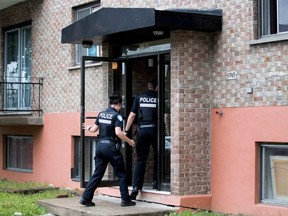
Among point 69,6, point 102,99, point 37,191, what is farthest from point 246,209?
point 69,6

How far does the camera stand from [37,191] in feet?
47.3

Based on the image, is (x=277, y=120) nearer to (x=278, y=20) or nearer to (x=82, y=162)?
(x=278, y=20)

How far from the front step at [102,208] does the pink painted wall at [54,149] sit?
9.78 ft

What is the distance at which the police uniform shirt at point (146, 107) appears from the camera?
1148 cm

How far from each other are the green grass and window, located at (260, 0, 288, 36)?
17.2ft

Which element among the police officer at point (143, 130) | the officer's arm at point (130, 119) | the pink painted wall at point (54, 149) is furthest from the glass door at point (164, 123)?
the pink painted wall at point (54, 149)

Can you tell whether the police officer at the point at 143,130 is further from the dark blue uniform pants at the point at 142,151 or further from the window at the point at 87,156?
the window at the point at 87,156

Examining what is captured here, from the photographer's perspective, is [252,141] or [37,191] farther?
[37,191]

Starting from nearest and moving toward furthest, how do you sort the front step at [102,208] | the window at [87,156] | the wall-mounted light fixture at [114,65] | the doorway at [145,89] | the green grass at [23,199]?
the front step at [102,208], the green grass at [23,199], the doorway at [145,89], the wall-mounted light fixture at [114,65], the window at [87,156]

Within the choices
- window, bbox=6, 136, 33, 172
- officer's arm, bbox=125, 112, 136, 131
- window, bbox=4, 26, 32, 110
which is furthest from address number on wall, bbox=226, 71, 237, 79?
window, bbox=6, 136, 33, 172

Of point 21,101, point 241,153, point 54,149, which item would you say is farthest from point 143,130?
point 21,101

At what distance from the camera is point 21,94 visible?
1772 centimetres

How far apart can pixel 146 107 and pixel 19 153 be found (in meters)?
7.66

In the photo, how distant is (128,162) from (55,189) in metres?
2.95
